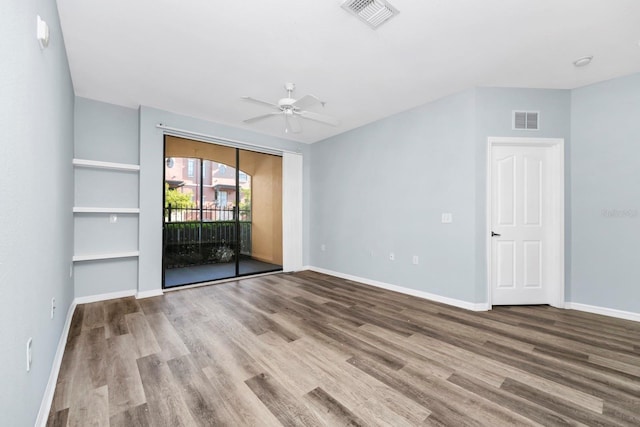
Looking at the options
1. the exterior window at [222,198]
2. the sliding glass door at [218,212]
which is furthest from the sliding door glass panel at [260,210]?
the exterior window at [222,198]

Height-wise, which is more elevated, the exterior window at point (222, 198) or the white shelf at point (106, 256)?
the exterior window at point (222, 198)

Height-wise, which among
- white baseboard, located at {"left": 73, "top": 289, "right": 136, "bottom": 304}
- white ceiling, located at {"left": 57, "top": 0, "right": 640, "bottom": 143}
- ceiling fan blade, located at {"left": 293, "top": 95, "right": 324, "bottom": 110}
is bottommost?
white baseboard, located at {"left": 73, "top": 289, "right": 136, "bottom": 304}

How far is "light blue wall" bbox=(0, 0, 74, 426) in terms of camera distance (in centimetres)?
104

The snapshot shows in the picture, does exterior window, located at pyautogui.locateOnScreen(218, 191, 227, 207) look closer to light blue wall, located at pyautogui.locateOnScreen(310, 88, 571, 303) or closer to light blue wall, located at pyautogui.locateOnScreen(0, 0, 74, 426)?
light blue wall, located at pyautogui.locateOnScreen(310, 88, 571, 303)

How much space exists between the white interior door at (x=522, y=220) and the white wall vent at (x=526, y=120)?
247 mm

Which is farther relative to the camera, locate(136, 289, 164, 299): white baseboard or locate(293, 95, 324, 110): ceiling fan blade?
locate(136, 289, 164, 299): white baseboard

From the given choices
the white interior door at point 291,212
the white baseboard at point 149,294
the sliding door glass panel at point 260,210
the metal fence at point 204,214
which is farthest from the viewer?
the sliding door glass panel at point 260,210

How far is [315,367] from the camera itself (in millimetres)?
2143

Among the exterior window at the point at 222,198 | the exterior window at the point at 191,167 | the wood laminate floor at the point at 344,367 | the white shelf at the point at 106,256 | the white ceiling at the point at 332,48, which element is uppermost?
the white ceiling at the point at 332,48

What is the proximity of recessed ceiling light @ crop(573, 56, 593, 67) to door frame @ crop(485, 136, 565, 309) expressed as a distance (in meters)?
0.89

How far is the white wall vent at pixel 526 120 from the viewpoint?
3.53 m

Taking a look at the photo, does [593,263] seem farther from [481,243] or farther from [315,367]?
[315,367]

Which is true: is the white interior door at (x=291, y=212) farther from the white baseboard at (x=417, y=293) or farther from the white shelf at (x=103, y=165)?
the white shelf at (x=103, y=165)

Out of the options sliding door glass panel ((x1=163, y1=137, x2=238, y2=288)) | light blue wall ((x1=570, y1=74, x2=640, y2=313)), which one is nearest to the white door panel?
light blue wall ((x1=570, y1=74, x2=640, y2=313))
